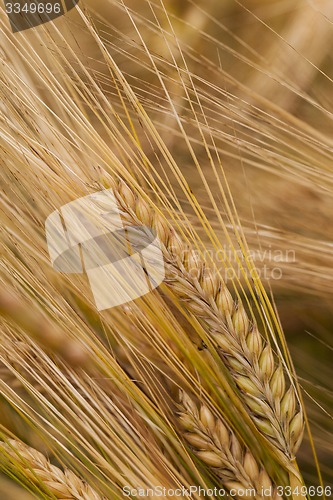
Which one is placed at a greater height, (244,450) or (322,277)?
(322,277)

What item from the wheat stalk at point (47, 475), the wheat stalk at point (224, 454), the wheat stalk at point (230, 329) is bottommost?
the wheat stalk at point (47, 475)

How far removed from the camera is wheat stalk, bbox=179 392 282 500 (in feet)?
1.52

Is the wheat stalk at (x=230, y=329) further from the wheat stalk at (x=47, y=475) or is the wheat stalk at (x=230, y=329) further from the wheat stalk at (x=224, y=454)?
the wheat stalk at (x=47, y=475)

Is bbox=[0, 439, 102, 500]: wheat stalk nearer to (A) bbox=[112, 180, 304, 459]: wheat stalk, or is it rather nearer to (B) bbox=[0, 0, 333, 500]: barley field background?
(B) bbox=[0, 0, 333, 500]: barley field background

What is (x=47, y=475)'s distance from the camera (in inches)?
18.4

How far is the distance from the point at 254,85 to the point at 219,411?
368 millimetres

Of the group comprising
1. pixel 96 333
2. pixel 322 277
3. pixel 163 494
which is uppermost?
pixel 322 277

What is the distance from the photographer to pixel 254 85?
63 centimetres

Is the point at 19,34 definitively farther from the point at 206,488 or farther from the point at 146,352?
the point at 206,488

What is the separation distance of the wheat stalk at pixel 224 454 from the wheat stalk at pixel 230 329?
4 centimetres

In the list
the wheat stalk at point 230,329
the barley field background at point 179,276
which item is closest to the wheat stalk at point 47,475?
the barley field background at point 179,276

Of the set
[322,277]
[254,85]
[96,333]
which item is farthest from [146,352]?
[254,85]

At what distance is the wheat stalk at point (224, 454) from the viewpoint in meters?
0.46

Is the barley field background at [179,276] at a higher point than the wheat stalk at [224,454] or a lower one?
higher
